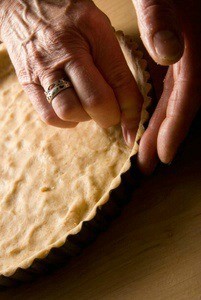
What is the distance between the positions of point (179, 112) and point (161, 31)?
0.21m

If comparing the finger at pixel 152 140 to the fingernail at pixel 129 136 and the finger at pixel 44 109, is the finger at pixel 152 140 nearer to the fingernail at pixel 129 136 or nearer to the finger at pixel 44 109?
the fingernail at pixel 129 136

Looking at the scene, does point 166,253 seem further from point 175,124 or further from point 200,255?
point 175,124

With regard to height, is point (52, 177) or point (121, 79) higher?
point (121, 79)

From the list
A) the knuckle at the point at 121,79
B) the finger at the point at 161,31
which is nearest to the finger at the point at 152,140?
the knuckle at the point at 121,79

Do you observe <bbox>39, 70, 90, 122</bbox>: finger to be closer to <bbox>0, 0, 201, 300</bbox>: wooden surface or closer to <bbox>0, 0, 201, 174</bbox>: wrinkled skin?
<bbox>0, 0, 201, 174</bbox>: wrinkled skin

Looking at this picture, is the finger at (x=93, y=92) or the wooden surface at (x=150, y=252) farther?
the finger at (x=93, y=92)

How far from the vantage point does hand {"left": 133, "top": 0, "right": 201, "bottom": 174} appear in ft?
2.38

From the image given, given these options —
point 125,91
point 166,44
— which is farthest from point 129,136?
point 166,44

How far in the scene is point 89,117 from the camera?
1.05m

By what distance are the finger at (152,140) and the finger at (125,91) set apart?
0.09 meters

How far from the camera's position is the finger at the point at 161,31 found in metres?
0.72

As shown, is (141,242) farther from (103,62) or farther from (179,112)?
(103,62)

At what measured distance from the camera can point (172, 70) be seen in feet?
3.20

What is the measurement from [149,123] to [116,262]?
30 centimetres
